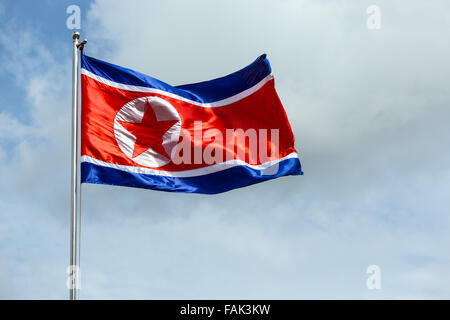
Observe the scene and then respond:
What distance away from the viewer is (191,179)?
20.0 m

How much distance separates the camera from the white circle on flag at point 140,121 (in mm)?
19109

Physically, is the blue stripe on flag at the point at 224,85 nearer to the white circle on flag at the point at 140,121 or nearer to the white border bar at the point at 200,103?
the white border bar at the point at 200,103

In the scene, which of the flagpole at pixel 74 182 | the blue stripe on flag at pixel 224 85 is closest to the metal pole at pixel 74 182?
the flagpole at pixel 74 182

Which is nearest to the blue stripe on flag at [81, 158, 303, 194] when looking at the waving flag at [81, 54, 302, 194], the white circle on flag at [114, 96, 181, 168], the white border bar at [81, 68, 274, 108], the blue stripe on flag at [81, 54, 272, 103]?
the waving flag at [81, 54, 302, 194]

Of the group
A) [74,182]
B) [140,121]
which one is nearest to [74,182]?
[74,182]

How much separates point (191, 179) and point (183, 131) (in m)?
1.72

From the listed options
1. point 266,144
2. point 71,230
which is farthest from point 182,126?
point 71,230

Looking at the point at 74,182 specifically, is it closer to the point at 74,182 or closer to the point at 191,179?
the point at 74,182

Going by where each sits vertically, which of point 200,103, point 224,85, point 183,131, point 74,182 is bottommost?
point 74,182

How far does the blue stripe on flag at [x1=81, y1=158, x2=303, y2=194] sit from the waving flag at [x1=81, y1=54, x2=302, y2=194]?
3 centimetres
